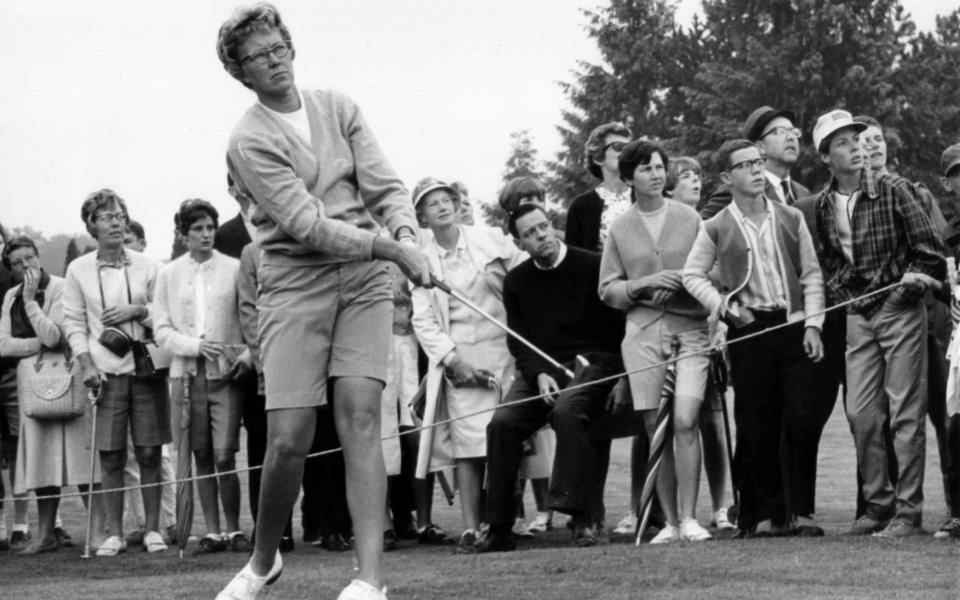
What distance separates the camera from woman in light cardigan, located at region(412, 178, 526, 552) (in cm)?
1117

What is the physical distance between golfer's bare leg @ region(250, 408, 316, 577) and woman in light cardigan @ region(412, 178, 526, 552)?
156 inches

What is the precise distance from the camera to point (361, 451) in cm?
685

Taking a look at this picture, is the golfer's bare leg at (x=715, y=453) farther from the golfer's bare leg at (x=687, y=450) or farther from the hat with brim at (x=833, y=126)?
the hat with brim at (x=833, y=126)

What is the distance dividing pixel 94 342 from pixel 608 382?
3854 mm

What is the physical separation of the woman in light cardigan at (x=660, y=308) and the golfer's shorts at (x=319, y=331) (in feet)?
11.1

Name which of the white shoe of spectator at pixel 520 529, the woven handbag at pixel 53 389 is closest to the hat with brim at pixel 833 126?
the white shoe of spectator at pixel 520 529

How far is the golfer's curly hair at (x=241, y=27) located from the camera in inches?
274

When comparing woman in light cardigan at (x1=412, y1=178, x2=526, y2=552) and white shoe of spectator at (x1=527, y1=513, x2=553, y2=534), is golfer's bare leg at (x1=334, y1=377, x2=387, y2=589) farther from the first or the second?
white shoe of spectator at (x1=527, y1=513, x2=553, y2=534)

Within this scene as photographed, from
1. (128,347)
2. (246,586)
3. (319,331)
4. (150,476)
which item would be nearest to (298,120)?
(319,331)

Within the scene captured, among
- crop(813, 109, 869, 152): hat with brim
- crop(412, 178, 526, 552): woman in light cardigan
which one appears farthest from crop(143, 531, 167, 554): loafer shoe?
A: crop(813, 109, 869, 152): hat with brim

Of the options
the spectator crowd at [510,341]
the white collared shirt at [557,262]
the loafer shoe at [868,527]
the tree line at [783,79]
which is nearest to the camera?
the spectator crowd at [510,341]

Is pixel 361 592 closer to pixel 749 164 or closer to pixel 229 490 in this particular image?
pixel 749 164

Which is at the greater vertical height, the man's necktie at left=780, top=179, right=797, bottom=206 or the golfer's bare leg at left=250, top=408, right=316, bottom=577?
the man's necktie at left=780, top=179, right=797, bottom=206

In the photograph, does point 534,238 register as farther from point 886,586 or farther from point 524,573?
point 886,586
